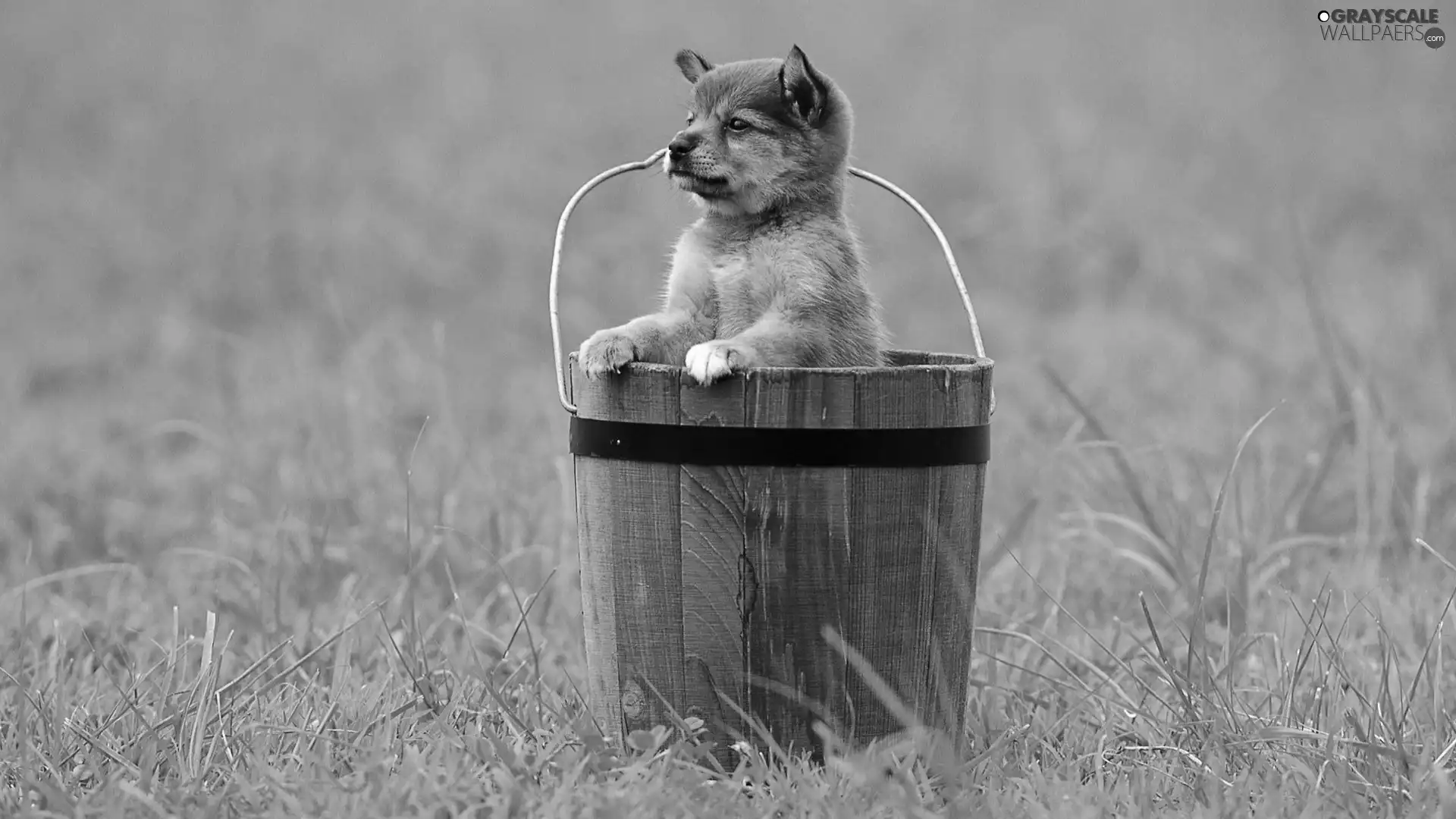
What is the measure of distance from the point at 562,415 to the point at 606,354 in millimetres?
4083

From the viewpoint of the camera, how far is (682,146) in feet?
13.3

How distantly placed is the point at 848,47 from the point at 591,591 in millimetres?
12846

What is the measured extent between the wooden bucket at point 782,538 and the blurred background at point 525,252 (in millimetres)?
1168

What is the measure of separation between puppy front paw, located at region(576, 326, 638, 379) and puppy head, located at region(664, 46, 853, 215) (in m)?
0.53

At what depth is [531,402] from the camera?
29.8 ft

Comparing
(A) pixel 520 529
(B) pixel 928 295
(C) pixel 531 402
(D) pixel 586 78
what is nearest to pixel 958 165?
(B) pixel 928 295

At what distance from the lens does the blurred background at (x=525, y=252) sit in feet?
23.1

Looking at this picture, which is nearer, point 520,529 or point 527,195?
point 520,529

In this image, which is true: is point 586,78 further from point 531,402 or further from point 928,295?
point 531,402

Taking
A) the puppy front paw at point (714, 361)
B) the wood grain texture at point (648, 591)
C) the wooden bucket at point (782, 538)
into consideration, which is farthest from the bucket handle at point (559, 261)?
the puppy front paw at point (714, 361)

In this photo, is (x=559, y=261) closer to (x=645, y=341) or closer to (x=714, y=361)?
(x=645, y=341)

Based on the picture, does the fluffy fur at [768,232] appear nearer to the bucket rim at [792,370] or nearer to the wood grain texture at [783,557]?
the bucket rim at [792,370]

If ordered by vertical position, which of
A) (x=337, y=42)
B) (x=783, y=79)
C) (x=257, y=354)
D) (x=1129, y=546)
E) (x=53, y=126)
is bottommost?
(x=1129, y=546)

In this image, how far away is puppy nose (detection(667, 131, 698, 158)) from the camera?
4059mm
